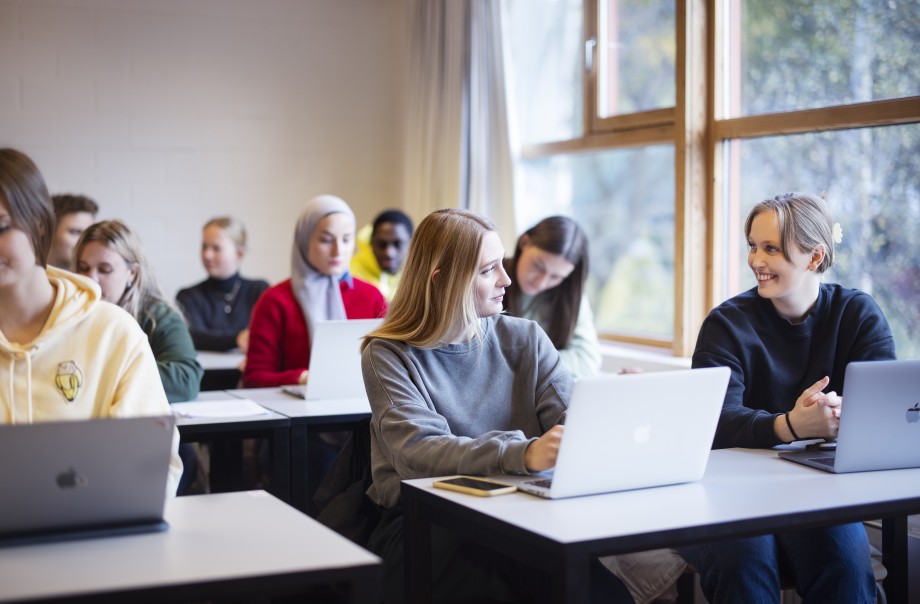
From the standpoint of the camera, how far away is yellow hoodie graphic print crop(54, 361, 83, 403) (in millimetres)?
1866

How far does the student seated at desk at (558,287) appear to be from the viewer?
3576 millimetres

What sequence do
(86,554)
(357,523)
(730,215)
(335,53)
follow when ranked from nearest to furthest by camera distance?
(86,554)
(357,523)
(730,215)
(335,53)

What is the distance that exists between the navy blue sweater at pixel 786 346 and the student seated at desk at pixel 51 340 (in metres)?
1.31

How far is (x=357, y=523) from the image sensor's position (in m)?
2.22

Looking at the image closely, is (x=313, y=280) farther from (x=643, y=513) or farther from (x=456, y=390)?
(x=643, y=513)

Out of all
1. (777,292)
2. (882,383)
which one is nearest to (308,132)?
(777,292)

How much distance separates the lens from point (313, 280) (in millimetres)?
3775

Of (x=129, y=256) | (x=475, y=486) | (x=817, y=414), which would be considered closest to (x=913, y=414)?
(x=817, y=414)

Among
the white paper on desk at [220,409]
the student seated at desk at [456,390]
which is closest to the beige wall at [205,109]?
the white paper on desk at [220,409]

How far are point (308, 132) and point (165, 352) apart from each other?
306 cm

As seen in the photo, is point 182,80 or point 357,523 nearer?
point 357,523

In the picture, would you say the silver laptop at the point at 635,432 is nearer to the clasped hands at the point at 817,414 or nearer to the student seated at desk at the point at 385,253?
the clasped hands at the point at 817,414

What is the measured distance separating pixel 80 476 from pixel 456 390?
92 cm

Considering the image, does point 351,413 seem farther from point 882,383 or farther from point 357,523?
point 882,383
